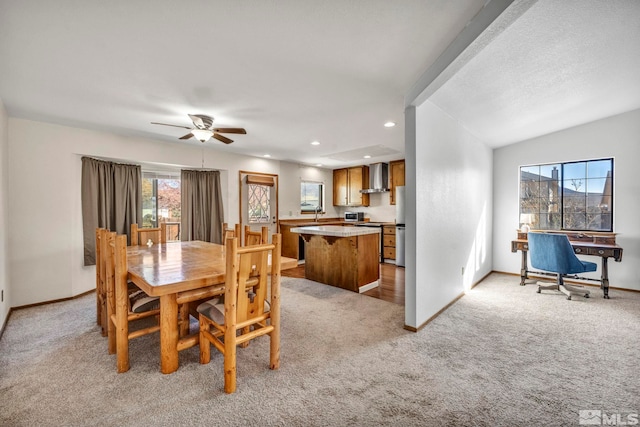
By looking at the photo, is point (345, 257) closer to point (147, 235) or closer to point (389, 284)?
point (389, 284)

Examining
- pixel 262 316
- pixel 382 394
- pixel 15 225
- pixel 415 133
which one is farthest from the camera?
pixel 15 225

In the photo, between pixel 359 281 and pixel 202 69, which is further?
pixel 359 281

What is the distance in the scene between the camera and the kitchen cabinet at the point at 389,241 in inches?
241

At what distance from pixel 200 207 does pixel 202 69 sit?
331 cm

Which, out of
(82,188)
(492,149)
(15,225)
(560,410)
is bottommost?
(560,410)

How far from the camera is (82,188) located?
384 centimetres

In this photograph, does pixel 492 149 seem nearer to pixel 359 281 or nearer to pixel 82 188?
pixel 359 281

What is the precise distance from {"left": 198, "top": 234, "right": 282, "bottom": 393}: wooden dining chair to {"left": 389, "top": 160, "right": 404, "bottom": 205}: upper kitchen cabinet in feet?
15.8

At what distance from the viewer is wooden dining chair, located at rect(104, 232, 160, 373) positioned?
78.5 inches

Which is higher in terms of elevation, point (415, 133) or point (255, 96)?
point (255, 96)

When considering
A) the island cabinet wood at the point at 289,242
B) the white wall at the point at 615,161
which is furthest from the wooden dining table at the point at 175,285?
the white wall at the point at 615,161

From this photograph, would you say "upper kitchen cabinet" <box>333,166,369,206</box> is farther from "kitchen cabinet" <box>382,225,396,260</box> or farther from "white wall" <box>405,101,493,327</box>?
"white wall" <box>405,101,493,327</box>

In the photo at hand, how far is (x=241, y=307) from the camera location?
6.20 feet

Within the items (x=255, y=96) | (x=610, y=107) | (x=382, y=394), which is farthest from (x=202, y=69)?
(x=610, y=107)
